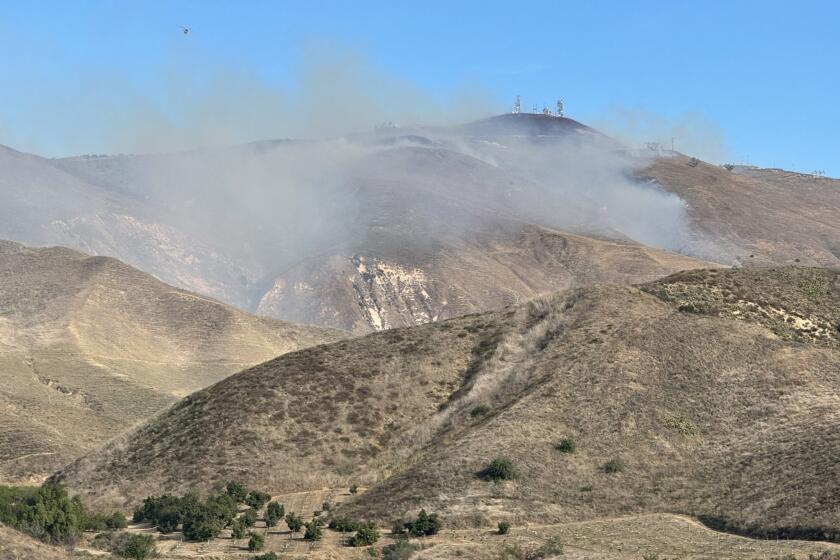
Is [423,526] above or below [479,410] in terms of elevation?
below

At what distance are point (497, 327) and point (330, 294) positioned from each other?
11329 centimetres

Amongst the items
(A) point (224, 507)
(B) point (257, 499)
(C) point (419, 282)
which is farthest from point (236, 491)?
(C) point (419, 282)

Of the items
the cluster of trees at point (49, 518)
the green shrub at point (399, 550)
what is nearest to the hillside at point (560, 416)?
the green shrub at point (399, 550)

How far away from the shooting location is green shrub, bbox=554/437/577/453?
174 feet

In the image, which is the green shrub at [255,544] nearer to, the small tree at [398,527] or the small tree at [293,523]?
the small tree at [293,523]

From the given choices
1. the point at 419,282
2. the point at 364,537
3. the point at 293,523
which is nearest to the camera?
the point at 364,537

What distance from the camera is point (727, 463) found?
167 feet

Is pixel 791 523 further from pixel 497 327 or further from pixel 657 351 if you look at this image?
pixel 497 327

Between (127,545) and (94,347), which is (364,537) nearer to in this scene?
(127,545)

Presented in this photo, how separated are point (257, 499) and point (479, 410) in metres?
15.0

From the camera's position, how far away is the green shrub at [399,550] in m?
39.9

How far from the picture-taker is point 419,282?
187 metres

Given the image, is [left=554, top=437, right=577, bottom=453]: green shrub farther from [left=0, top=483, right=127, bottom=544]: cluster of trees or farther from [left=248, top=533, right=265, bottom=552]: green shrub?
[left=0, top=483, right=127, bottom=544]: cluster of trees

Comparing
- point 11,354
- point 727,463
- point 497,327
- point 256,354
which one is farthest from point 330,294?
point 727,463
